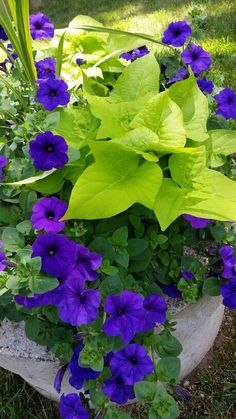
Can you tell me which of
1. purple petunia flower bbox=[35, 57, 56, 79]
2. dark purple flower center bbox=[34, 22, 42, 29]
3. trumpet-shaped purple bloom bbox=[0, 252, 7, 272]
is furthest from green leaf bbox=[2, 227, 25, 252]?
dark purple flower center bbox=[34, 22, 42, 29]

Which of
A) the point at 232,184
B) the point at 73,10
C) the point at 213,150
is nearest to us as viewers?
the point at 232,184

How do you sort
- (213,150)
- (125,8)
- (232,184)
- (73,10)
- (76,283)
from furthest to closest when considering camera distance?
1. (73,10)
2. (125,8)
3. (213,150)
4. (232,184)
5. (76,283)

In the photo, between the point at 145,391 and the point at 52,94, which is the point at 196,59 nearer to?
the point at 52,94

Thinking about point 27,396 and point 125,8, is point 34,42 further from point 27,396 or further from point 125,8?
point 125,8

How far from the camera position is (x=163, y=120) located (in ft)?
4.04

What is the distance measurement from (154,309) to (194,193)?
27 cm

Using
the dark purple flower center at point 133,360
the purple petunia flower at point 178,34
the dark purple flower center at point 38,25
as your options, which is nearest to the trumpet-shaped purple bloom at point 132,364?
the dark purple flower center at point 133,360

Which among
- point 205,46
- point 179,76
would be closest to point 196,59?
point 179,76

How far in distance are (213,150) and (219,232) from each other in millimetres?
210

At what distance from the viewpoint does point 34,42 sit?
5.91 feet

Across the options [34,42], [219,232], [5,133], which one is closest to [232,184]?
[219,232]

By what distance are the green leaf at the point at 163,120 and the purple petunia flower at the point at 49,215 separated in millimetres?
273

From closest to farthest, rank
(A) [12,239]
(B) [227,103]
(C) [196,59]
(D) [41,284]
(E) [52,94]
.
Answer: (D) [41,284]
(A) [12,239]
(E) [52,94]
(B) [227,103]
(C) [196,59]

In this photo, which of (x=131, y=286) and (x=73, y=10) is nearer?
(x=131, y=286)
